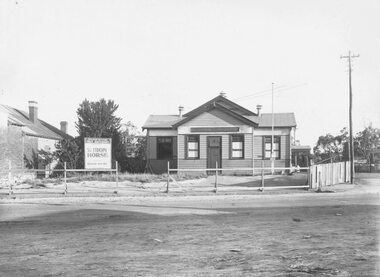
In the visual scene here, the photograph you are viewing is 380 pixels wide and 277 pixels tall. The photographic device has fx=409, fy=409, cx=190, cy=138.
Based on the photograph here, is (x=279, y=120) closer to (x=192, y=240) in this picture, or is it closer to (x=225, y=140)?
(x=225, y=140)

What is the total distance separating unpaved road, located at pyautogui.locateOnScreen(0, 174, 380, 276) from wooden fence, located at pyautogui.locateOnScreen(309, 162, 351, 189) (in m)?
6.25

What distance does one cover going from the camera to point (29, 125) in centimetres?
3822

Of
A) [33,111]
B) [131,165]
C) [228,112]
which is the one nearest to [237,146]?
[228,112]

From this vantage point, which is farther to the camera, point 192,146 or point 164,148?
point 164,148

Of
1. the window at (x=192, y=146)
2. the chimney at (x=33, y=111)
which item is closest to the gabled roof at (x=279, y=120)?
the window at (x=192, y=146)

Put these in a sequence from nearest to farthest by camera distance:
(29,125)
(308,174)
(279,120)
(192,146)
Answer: (308,174) < (192,146) < (279,120) < (29,125)

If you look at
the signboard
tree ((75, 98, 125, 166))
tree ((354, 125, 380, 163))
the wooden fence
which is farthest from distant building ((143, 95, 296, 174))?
tree ((354, 125, 380, 163))

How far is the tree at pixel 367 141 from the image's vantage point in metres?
47.8

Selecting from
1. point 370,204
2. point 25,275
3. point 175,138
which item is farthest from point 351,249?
point 175,138

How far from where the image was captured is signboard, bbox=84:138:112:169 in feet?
67.6

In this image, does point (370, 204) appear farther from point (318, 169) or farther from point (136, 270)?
point (136, 270)

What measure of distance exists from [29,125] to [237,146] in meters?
20.2

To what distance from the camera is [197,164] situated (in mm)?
30250

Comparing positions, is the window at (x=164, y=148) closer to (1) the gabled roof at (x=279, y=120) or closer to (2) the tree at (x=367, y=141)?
(1) the gabled roof at (x=279, y=120)
